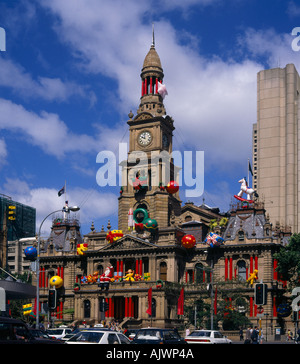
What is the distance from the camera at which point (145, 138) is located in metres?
100

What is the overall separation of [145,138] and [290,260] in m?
32.4

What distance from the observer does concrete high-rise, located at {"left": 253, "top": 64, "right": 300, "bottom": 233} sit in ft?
434

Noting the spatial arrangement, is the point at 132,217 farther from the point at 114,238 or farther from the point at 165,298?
the point at 165,298

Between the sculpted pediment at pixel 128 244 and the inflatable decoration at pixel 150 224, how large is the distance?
2.31 meters

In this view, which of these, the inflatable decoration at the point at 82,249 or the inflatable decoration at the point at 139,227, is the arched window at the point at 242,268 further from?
the inflatable decoration at the point at 82,249

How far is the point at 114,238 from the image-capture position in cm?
9156

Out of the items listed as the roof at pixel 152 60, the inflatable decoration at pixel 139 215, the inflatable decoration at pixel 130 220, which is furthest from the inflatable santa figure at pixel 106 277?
the roof at pixel 152 60

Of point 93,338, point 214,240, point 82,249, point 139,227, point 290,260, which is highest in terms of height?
point 139,227

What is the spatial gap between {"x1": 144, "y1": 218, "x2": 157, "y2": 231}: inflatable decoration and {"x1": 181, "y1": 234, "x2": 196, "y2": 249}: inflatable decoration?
4.49 meters

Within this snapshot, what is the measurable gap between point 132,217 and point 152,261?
27.1 ft


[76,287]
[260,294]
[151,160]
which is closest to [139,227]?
[151,160]

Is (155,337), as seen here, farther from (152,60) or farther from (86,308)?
(152,60)

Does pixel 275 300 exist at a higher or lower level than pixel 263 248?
lower
